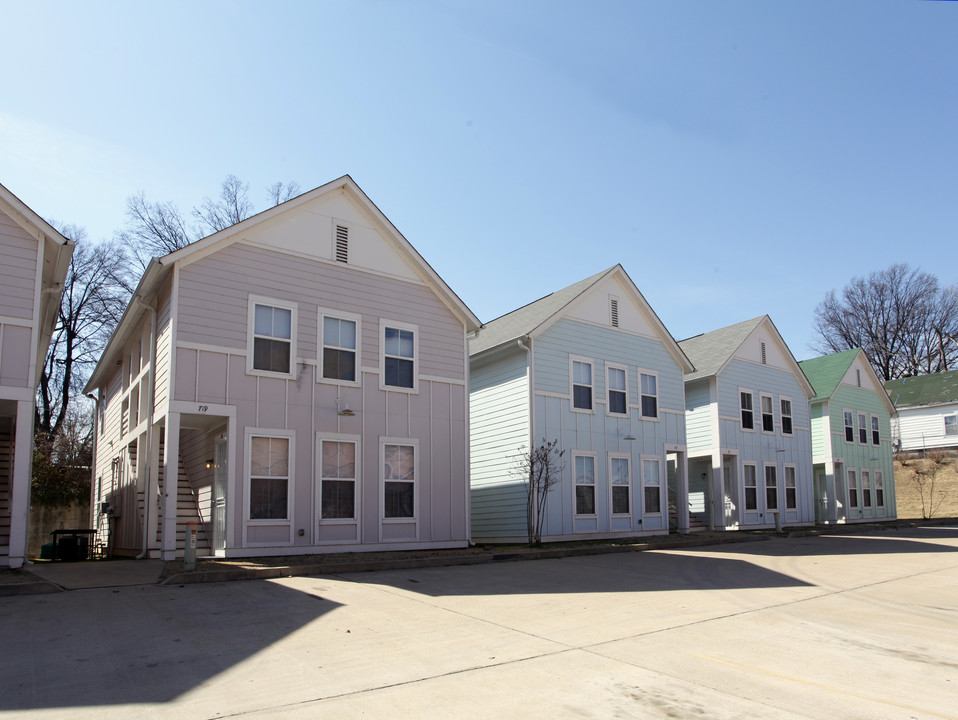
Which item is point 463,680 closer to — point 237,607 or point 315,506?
point 237,607

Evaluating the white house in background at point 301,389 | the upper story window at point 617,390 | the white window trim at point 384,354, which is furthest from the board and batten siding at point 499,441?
the white window trim at point 384,354

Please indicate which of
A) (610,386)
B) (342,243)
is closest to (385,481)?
(342,243)

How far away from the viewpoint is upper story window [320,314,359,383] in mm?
16016

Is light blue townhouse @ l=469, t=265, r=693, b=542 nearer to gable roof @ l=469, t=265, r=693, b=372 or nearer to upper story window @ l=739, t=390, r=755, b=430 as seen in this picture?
gable roof @ l=469, t=265, r=693, b=372

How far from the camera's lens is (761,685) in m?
6.06

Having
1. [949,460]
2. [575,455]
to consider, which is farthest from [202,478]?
[949,460]

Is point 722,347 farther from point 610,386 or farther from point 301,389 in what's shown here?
point 301,389

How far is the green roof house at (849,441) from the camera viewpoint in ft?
103

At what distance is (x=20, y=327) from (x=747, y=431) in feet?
73.5

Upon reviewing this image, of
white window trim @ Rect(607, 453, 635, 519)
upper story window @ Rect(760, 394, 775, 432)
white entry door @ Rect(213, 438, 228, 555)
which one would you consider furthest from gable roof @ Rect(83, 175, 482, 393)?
upper story window @ Rect(760, 394, 775, 432)

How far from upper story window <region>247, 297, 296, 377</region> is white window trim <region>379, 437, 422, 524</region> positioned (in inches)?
104

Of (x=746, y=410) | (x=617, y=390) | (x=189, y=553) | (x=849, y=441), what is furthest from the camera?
(x=849, y=441)

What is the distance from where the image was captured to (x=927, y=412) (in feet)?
155

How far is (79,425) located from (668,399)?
90.6ft
